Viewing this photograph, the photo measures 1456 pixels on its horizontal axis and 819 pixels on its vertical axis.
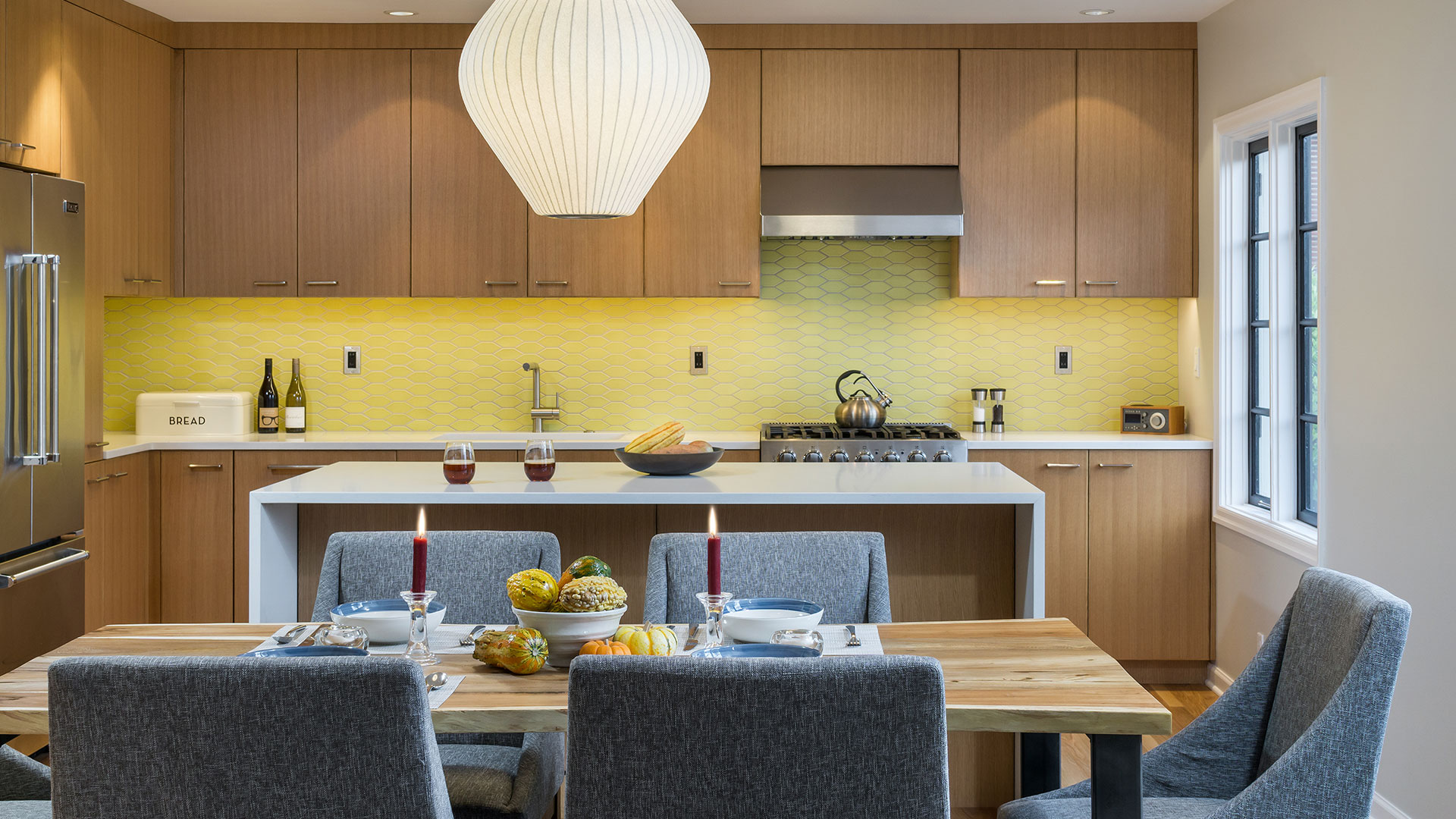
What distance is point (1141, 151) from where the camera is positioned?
173 inches

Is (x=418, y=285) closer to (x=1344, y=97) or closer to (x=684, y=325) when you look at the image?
(x=684, y=325)

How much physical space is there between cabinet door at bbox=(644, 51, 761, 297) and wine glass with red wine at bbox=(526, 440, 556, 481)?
180 cm

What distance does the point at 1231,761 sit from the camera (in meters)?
1.88

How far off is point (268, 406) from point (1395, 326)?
3.98 metres

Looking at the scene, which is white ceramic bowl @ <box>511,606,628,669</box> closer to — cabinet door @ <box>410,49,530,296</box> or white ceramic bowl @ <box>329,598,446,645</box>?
white ceramic bowl @ <box>329,598,446,645</box>

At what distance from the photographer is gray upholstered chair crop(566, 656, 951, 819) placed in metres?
1.19

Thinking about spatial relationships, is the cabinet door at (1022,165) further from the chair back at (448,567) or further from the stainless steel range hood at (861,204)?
the chair back at (448,567)

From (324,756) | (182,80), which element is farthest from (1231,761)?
(182,80)

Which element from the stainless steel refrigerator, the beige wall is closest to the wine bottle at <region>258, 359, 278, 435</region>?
the stainless steel refrigerator

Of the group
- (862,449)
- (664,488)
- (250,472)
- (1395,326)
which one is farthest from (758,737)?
(250,472)

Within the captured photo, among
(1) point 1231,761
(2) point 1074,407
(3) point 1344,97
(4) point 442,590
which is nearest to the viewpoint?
(1) point 1231,761

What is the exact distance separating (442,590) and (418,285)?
2.41m

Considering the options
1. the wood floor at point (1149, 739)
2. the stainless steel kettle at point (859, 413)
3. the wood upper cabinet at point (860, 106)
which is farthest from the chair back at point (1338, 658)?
the wood upper cabinet at point (860, 106)

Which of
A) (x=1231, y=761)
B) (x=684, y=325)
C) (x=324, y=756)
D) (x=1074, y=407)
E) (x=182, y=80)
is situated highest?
(x=182, y=80)
